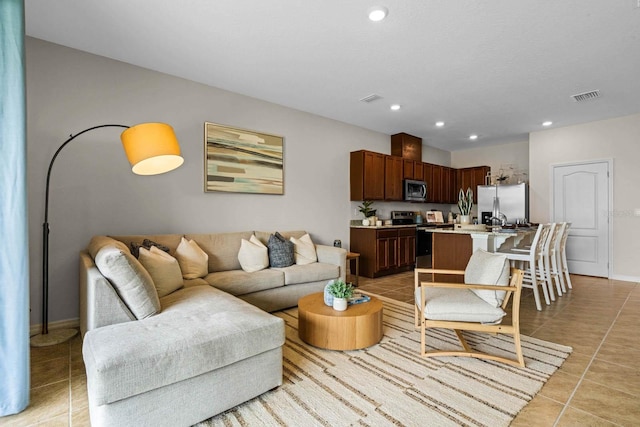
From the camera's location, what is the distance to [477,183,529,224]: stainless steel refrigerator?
20.2 ft

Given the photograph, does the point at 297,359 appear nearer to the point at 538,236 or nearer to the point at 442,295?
the point at 442,295

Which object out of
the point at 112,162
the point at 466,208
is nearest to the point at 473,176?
the point at 466,208

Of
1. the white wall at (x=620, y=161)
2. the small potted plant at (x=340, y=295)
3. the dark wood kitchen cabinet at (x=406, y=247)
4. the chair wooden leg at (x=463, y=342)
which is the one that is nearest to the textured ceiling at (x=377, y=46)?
the white wall at (x=620, y=161)

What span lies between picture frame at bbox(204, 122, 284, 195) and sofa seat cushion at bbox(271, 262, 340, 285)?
1.27m

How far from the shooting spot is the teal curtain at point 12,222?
172 cm

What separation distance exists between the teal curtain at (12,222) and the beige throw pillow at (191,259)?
4.55 ft

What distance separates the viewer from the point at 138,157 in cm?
244

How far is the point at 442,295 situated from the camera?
2494mm

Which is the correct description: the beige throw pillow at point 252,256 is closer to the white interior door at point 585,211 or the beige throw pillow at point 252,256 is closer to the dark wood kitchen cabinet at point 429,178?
the dark wood kitchen cabinet at point 429,178

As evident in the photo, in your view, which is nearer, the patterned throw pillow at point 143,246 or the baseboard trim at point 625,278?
the patterned throw pillow at point 143,246

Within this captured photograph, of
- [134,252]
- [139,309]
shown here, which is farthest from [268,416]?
[134,252]

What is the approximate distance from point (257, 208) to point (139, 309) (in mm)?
2510

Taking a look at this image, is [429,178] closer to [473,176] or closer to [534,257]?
[473,176]

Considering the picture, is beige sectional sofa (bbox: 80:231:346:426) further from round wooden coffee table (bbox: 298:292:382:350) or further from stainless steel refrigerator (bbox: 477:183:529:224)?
stainless steel refrigerator (bbox: 477:183:529:224)
